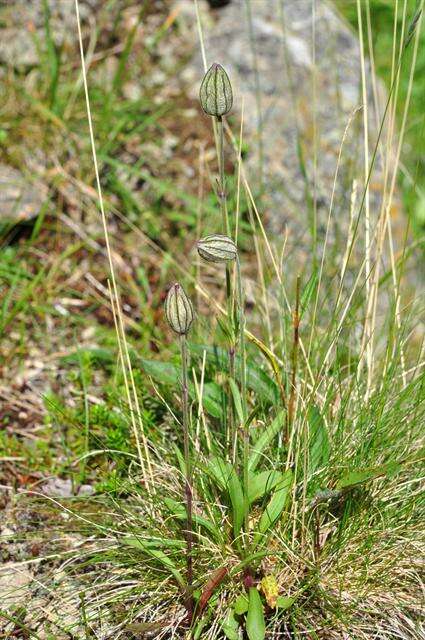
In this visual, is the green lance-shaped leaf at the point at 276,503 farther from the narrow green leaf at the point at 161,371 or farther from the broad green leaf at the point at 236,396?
the narrow green leaf at the point at 161,371

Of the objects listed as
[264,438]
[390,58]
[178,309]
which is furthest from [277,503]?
[390,58]

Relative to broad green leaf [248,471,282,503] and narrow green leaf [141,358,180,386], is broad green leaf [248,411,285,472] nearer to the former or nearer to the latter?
broad green leaf [248,471,282,503]

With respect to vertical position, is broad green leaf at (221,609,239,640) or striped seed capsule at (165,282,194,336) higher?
A: striped seed capsule at (165,282,194,336)

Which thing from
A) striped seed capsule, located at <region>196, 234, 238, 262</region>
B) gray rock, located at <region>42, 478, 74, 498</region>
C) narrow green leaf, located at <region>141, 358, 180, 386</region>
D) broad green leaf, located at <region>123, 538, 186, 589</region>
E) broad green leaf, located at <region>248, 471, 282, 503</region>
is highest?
striped seed capsule, located at <region>196, 234, 238, 262</region>

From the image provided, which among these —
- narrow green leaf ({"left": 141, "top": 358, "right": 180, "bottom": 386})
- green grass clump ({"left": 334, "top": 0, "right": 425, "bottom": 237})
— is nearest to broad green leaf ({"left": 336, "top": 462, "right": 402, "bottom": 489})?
narrow green leaf ({"left": 141, "top": 358, "right": 180, "bottom": 386})

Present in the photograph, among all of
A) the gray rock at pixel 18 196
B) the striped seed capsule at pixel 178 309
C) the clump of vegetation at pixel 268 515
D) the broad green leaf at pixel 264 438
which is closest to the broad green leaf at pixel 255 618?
the clump of vegetation at pixel 268 515

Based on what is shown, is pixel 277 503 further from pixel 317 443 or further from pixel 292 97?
pixel 292 97
